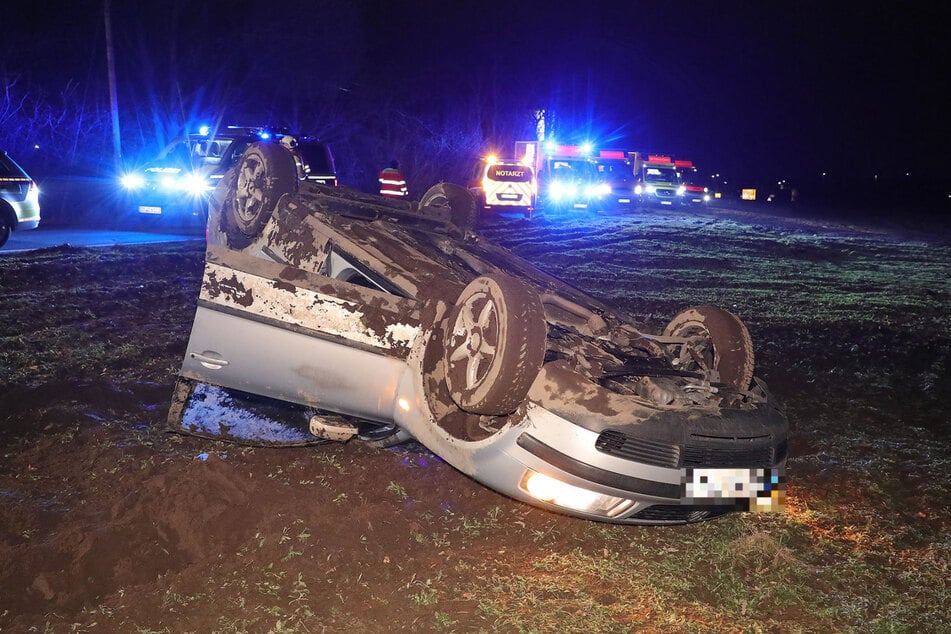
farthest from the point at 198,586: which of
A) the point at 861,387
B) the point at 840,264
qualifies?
the point at 840,264

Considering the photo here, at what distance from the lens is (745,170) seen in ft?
287

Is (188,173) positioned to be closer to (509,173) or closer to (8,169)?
(8,169)

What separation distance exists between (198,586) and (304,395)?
39.2 inches

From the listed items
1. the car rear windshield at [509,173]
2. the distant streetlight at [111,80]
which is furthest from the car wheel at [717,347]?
the distant streetlight at [111,80]

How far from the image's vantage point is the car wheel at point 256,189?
4.49m

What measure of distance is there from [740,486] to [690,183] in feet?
108

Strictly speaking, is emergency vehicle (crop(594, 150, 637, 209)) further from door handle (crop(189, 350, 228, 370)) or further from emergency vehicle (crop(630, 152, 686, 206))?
door handle (crop(189, 350, 228, 370))

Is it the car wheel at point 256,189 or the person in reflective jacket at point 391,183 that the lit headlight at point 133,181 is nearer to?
the person in reflective jacket at point 391,183

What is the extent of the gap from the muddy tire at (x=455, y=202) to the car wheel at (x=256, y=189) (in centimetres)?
144

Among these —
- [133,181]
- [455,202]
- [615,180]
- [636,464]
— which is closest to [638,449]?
[636,464]

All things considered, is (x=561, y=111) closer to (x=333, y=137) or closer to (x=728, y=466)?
(x=333, y=137)

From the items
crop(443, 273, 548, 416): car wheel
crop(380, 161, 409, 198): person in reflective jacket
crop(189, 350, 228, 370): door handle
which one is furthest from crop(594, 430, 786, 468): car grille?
crop(380, 161, 409, 198): person in reflective jacket

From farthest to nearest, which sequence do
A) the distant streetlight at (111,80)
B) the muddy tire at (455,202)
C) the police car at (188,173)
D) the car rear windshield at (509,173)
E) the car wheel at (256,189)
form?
the car rear windshield at (509,173), the distant streetlight at (111,80), the police car at (188,173), the muddy tire at (455,202), the car wheel at (256,189)

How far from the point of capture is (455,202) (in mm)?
5871
